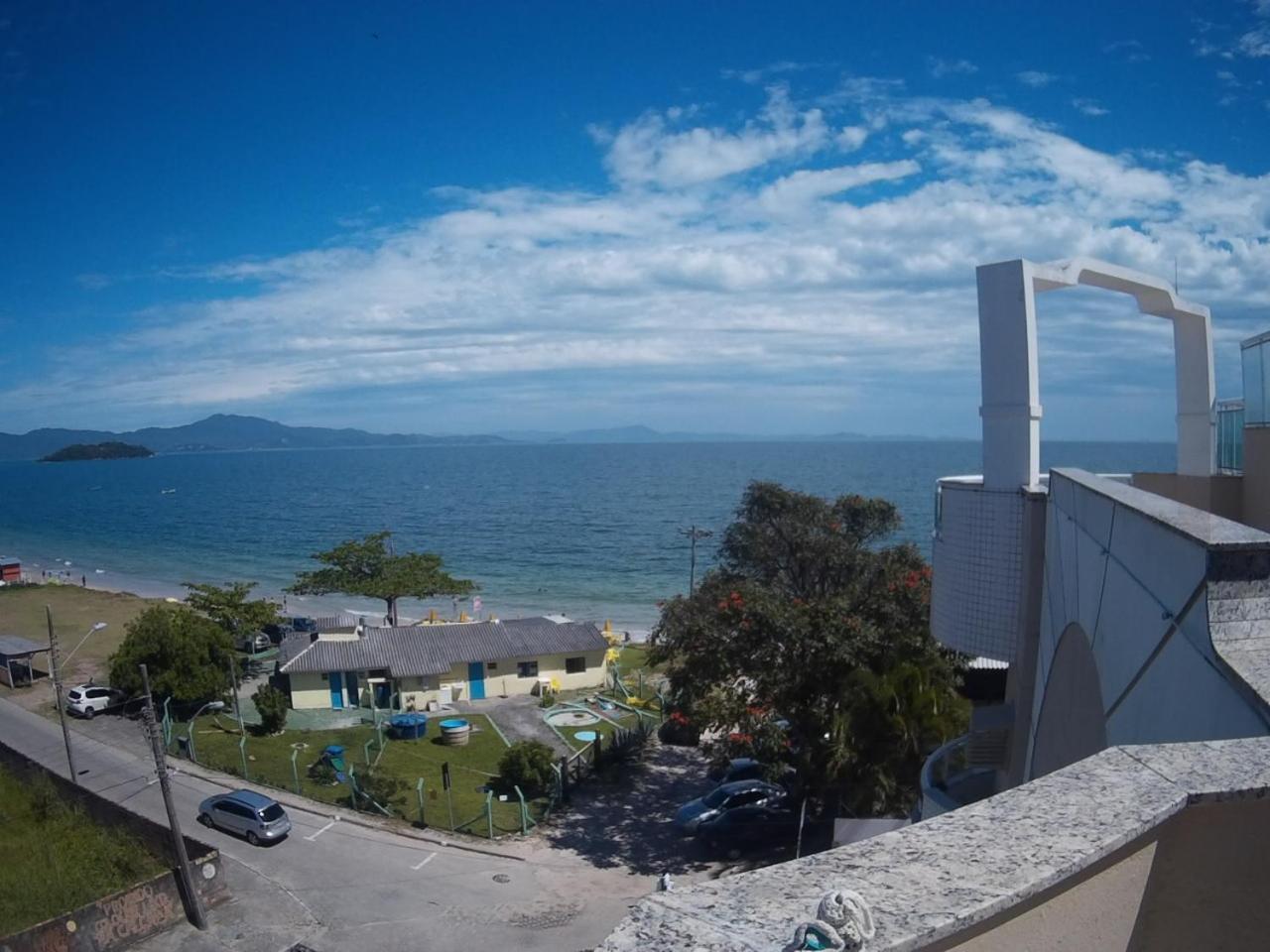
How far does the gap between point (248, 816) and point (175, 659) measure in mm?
12539

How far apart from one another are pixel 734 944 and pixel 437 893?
18558 mm

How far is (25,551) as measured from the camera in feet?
316

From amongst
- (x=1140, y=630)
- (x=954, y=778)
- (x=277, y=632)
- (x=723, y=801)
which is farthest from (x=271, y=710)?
(x=1140, y=630)

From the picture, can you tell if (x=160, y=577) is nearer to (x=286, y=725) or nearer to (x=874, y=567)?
(x=286, y=725)

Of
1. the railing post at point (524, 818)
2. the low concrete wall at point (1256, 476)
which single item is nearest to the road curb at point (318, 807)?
the railing post at point (524, 818)

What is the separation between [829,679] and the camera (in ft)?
67.8

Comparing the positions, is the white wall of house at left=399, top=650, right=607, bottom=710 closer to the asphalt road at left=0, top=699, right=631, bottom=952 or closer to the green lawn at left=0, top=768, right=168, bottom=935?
the asphalt road at left=0, top=699, right=631, bottom=952

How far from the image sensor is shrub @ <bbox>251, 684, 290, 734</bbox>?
2895 centimetres

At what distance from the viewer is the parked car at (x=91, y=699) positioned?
31.4 m

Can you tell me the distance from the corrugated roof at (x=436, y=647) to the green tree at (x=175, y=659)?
2.35m

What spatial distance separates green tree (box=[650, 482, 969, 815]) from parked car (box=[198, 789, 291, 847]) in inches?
372

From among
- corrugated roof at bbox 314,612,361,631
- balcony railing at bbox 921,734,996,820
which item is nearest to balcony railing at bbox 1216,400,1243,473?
balcony railing at bbox 921,734,996,820

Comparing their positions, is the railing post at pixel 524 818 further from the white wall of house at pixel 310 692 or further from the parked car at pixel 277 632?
the parked car at pixel 277 632

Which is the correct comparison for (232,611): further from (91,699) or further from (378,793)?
(378,793)
